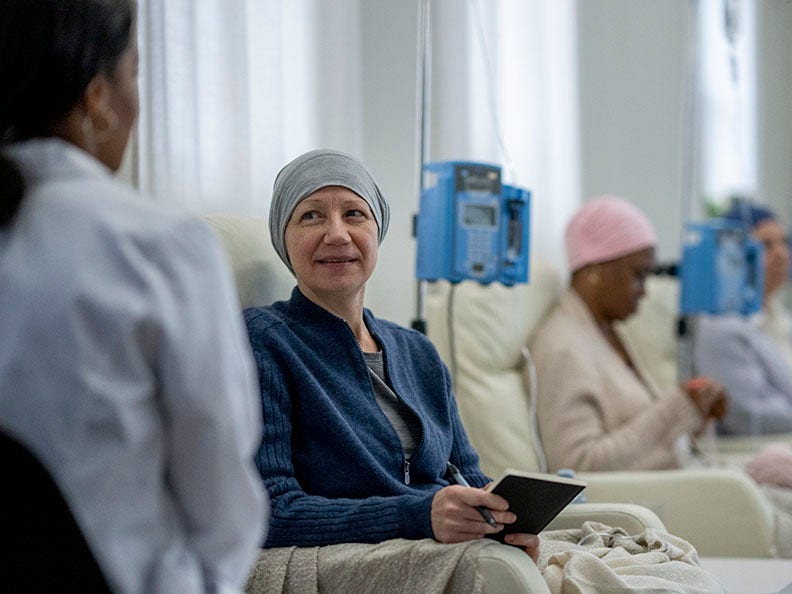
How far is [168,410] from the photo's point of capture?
0.98 meters

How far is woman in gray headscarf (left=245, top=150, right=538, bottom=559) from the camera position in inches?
62.5

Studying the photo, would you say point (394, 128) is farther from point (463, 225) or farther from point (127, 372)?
point (127, 372)

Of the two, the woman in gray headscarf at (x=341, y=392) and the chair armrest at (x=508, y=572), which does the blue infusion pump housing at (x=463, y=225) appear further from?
the chair armrest at (x=508, y=572)

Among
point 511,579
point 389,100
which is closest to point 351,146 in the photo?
point 389,100

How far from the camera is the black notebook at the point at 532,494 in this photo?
56.3 inches

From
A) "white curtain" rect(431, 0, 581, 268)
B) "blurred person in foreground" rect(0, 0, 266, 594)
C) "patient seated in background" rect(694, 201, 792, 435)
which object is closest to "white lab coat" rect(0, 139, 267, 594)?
"blurred person in foreground" rect(0, 0, 266, 594)

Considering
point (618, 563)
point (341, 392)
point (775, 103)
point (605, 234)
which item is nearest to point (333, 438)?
point (341, 392)

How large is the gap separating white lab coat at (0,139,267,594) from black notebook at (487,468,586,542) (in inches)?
20.2

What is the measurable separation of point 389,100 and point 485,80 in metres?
0.61

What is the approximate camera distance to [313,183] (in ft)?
5.74

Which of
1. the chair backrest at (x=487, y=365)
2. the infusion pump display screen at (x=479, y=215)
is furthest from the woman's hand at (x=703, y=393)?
the infusion pump display screen at (x=479, y=215)

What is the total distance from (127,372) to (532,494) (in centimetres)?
69

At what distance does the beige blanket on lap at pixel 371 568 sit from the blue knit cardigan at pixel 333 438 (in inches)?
1.2

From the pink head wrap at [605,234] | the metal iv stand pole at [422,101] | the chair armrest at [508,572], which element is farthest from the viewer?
the pink head wrap at [605,234]
